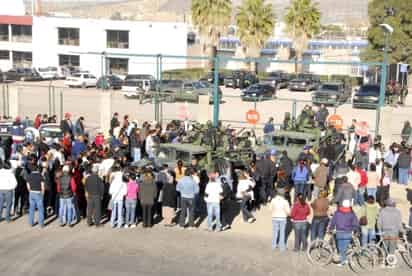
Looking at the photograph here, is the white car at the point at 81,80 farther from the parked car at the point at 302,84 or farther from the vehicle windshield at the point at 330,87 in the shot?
the vehicle windshield at the point at 330,87

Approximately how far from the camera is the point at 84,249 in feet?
48.9

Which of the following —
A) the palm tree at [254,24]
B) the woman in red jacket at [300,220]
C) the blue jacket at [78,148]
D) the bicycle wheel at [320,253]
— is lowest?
the bicycle wheel at [320,253]

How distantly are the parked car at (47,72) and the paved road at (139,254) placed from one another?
40356mm

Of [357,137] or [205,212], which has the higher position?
[357,137]

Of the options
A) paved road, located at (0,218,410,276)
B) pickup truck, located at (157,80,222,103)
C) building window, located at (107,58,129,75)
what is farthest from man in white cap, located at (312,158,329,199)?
building window, located at (107,58,129,75)

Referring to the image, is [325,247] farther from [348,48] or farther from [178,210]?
[348,48]

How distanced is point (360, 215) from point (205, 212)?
16.2 feet

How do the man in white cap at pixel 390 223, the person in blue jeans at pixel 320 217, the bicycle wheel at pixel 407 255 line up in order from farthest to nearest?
1. the person in blue jeans at pixel 320 217
2. the bicycle wheel at pixel 407 255
3. the man in white cap at pixel 390 223

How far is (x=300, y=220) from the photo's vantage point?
1451 cm

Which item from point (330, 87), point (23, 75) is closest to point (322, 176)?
point (330, 87)

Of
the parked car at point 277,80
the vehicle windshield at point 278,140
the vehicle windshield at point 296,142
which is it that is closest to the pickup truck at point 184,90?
the parked car at point 277,80

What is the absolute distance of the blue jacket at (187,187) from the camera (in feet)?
52.5

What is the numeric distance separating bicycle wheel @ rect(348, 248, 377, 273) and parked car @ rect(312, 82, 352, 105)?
26156 mm

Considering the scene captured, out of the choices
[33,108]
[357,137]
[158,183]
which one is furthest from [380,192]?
[33,108]
